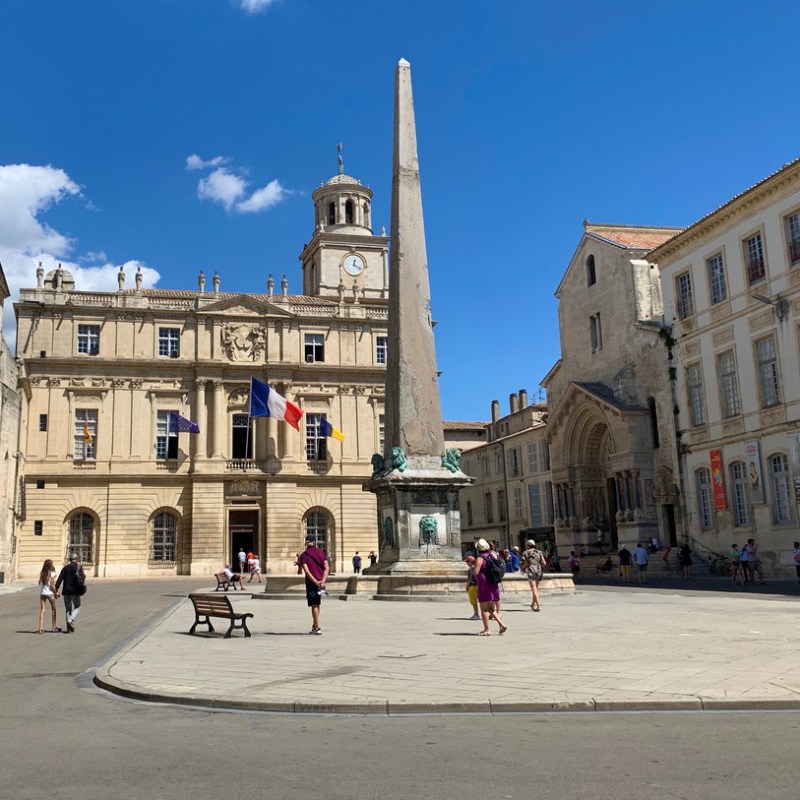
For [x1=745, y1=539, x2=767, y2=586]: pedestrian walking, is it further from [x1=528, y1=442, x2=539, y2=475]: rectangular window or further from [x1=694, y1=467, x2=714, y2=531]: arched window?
[x1=528, y1=442, x2=539, y2=475]: rectangular window

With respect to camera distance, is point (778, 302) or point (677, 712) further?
point (778, 302)

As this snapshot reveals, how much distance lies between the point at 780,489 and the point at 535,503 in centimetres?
2271

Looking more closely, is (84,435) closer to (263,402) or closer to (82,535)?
(82,535)

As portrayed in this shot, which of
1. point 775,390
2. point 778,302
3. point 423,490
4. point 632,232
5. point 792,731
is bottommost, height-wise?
point 792,731

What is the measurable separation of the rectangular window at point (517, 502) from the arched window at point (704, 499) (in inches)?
788

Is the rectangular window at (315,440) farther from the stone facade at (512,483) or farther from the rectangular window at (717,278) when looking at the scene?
the rectangular window at (717,278)

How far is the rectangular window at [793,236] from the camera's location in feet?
86.3

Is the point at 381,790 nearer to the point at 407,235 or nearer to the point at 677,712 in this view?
the point at 677,712

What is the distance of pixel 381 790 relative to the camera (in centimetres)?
463

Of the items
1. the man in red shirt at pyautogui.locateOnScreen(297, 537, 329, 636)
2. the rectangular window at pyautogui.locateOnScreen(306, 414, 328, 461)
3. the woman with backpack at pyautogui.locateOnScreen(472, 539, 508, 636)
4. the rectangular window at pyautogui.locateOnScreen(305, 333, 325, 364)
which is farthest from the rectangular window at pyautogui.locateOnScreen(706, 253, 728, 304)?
the rectangular window at pyautogui.locateOnScreen(305, 333, 325, 364)

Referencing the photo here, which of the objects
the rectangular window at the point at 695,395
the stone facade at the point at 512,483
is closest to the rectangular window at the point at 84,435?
the stone facade at the point at 512,483

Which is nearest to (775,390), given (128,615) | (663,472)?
(663,472)

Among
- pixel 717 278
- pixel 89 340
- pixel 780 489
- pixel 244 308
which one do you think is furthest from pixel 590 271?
pixel 89 340

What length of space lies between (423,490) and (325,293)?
40.5 meters
